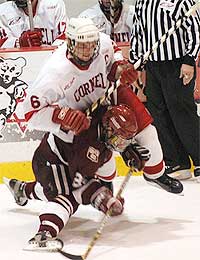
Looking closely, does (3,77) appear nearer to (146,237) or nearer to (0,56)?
(0,56)

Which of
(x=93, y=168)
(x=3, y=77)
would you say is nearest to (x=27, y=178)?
(x=3, y=77)

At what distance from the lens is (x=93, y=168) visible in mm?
2830

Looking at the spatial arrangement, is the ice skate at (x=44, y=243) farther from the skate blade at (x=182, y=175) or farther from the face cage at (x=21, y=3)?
the face cage at (x=21, y=3)

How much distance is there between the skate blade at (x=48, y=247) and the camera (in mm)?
2645

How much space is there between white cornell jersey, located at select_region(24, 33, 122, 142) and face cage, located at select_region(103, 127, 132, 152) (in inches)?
5.1

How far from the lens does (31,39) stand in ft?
12.3

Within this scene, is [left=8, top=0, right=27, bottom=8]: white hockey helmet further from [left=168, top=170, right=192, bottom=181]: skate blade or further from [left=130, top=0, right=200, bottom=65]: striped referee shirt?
[left=168, top=170, right=192, bottom=181]: skate blade

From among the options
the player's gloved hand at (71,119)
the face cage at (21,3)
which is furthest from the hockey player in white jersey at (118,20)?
the player's gloved hand at (71,119)

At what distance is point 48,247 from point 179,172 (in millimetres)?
1031

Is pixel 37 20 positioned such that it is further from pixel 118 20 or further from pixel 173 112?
pixel 173 112

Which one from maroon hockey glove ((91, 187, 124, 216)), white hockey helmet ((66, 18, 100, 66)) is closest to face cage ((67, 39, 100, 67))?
white hockey helmet ((66, 18, 100, 66))

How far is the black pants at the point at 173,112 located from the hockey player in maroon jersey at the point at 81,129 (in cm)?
51

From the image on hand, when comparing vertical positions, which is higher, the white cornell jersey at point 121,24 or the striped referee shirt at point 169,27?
the striped referee shirt at point 169,27

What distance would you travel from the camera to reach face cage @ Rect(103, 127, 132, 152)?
2.76 m
